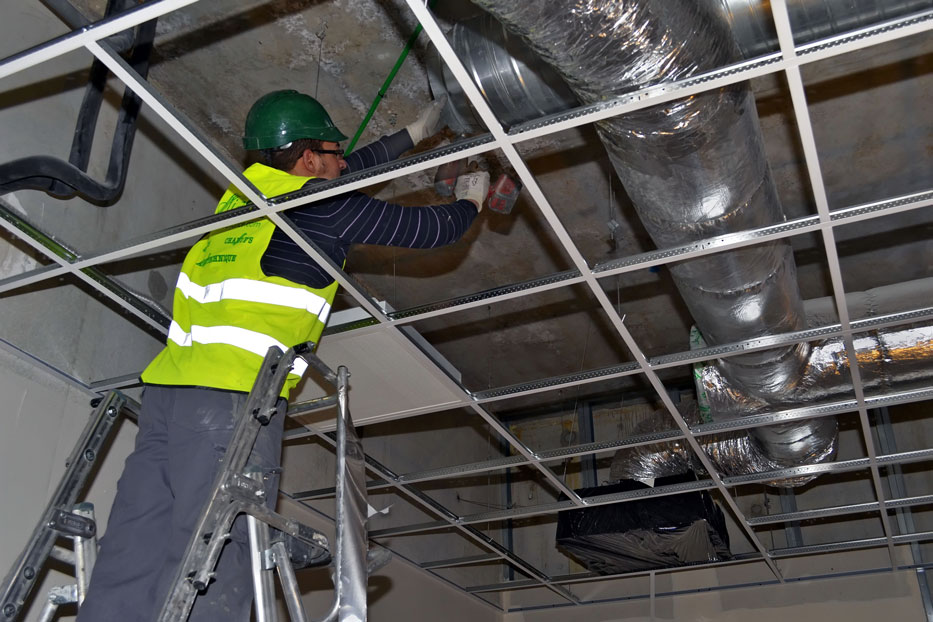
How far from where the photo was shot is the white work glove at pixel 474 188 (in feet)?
9.21

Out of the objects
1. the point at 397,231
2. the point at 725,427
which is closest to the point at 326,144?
the point at 397,231

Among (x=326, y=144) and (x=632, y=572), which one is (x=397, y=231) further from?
(x=632, y=572)

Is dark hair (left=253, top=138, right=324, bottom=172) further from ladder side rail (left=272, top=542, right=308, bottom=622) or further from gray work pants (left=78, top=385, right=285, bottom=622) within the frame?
ladder side rail (left=272, top=542, right=308, bottom=622)

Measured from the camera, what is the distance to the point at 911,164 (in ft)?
12.6

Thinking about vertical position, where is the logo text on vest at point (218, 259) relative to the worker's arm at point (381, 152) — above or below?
below

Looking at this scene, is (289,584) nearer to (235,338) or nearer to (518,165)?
(235,338)

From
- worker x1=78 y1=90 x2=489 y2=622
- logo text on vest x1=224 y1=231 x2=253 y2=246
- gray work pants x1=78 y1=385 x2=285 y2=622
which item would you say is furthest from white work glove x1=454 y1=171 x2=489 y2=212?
gray work pants x1=78 y1=385 x2=285 y2=622

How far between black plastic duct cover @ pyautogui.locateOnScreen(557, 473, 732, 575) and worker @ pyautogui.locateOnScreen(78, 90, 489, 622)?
2460mm

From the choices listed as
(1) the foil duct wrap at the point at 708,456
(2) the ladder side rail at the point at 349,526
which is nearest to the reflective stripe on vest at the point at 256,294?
(2) the ladder side rail at the point at 349,526

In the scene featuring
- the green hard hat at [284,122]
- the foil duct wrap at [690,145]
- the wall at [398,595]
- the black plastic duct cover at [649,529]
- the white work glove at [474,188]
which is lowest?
the wall at [398,595]

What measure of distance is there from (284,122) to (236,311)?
69 cm

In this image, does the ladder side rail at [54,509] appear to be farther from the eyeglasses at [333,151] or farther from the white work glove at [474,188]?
the white work glove at [474,188]

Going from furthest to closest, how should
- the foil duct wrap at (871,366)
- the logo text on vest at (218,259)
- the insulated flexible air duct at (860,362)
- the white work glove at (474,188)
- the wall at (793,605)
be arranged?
1. the wall at (793,605)
2. the foil duct wrap at (871,366)
3. the insulated flexible air duct at (860,362)
4. the white work glove at (474,188)
5. the logo text on vest at (218,259)

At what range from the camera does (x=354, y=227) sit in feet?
8.71
